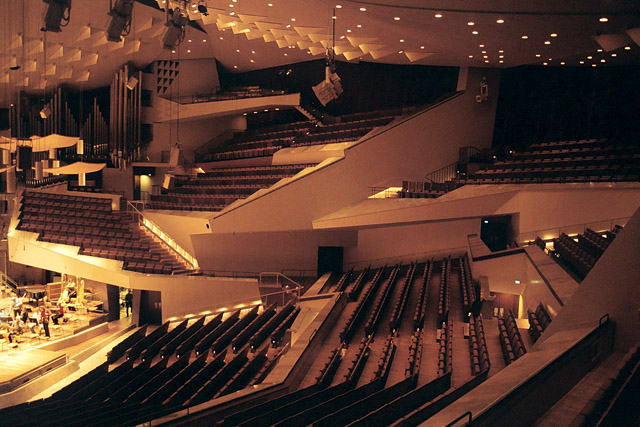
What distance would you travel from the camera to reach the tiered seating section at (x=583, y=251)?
19.5 ft

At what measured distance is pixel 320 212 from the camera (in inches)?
414

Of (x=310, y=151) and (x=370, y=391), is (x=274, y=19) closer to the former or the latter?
(x=310, y=151)

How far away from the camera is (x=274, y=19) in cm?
796

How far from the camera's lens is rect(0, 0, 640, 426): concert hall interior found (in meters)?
4.32

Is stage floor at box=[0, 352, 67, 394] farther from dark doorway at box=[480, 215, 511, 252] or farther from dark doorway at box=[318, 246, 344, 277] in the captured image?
dark doorway at box=[480, 215, 511, 252]

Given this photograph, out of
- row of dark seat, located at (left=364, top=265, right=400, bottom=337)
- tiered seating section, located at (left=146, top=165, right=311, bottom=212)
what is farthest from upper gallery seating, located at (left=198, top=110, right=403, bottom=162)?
row of dark seat, located at (left=364, top=265, right=400, bottom=337)

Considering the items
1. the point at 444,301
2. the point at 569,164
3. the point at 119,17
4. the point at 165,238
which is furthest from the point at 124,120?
the point at 569,164

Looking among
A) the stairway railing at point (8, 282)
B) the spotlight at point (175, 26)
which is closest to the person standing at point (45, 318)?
the stairway railing at point (8, 282)

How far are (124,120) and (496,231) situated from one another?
27.3ft

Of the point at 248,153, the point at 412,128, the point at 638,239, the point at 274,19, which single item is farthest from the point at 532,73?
the point at 638,239

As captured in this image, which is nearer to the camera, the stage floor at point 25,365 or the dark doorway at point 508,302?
the stage floor at point 25,365

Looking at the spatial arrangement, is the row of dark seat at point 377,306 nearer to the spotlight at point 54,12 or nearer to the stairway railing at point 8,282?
the spotlight at point 54,12

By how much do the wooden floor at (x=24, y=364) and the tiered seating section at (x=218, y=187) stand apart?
159 inches

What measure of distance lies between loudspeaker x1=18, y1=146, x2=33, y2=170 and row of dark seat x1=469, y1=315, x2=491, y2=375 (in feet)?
18.5
